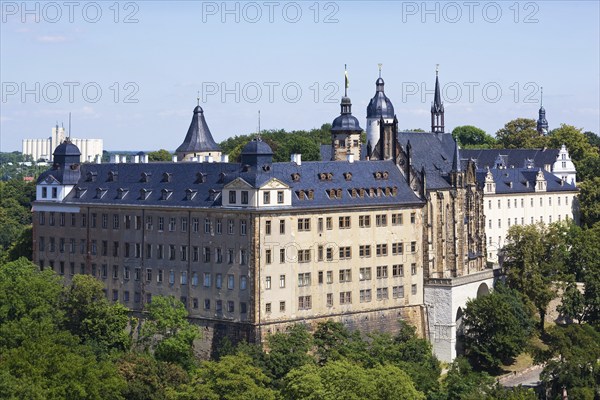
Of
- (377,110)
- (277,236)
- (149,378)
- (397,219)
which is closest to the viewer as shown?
(149,378)

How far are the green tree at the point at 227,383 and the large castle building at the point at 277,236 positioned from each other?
13056mm

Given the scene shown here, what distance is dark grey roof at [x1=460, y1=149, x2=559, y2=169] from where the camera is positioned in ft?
580

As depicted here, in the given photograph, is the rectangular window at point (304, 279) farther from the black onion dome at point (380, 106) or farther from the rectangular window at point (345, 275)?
the black onion dome at point (380, 106)

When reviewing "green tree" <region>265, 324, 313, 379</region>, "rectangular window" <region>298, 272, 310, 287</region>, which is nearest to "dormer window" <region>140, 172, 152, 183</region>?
"rectangular window" <region>298, 272, 310, 287</region>

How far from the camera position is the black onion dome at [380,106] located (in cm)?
13925

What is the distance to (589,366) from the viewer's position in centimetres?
10625

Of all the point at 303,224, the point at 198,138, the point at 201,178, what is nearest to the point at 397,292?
the point at 303,224

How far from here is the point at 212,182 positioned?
370 feet

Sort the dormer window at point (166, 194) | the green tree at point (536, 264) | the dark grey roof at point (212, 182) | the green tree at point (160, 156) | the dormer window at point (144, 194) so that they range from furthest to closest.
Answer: the green tree at point (160, 156) < the green tree at point (536, 264) < the dormer window at point (144, 194) < the dormer window at point (166, 194) < the dark grey roof at point (212, 182)

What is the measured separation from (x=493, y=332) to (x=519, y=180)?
144ft

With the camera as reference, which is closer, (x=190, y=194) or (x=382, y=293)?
(x=190, y=194)

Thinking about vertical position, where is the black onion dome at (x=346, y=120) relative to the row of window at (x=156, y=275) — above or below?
above

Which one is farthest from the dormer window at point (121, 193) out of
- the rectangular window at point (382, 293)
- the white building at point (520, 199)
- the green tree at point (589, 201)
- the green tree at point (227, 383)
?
the green tree at point (589, 201)

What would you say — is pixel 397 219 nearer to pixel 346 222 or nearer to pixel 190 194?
pixel 346 222
